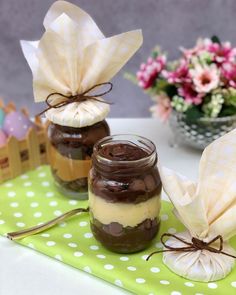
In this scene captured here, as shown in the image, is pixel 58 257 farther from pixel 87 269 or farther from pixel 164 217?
pixel 164 217

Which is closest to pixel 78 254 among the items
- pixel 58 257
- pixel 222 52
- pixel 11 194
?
pixel 58 257

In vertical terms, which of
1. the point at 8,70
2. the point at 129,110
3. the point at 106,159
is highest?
the point at 106,159

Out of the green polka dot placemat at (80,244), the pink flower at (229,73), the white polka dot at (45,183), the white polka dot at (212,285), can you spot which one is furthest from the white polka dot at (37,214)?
the pink flower at (229,73)

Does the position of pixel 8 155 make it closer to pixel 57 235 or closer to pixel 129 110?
pixel 57 235

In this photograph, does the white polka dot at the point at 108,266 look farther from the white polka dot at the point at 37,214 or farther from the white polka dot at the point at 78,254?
the white polka dot at the point at 37,214

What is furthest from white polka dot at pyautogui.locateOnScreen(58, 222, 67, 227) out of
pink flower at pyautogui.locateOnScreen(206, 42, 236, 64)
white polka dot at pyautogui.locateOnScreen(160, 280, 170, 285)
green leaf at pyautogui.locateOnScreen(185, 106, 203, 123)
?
pink flower at pyautogui.locateOnScreen(206, 42, 236, 64)

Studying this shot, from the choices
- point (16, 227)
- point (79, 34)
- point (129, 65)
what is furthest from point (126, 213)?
point (129, 65)
